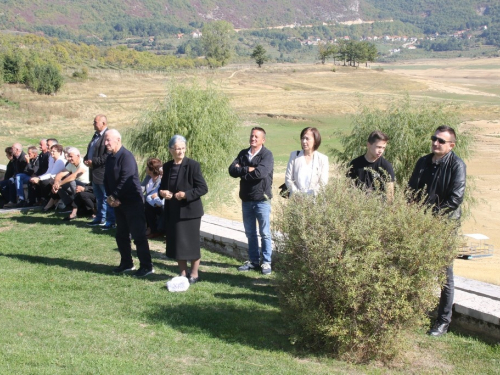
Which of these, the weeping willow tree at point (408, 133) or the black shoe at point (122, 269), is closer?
the black shoe at point (122, 269)

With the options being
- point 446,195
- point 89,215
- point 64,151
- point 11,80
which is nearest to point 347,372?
point 446,195

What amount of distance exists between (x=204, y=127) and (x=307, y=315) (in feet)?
39.0

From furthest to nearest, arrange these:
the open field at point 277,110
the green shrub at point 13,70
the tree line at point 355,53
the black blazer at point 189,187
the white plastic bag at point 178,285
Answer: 1. the tree line at point 355,53
2. the green shrub at point 13,70
3. the open field at point 277,110
4. the black blazer at point 189,187
5. the white plastic bag at point 178,285

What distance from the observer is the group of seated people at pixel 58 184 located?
374 inches

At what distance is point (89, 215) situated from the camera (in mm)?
11188

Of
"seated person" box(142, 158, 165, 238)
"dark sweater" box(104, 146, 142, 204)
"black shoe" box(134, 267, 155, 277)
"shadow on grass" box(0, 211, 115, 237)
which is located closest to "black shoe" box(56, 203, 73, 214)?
"shadow on grass" box(0, 211, 115, 237)

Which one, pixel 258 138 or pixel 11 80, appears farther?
pixel 11 80

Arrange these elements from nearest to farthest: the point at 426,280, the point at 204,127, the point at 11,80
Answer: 1. the point at 426,280
2. the point at 204,127
3. the point at 11,80

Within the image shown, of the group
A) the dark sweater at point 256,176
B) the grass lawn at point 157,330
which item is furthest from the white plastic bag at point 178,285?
the dark sweater at point 256,176

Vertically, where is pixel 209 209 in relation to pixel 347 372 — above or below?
below

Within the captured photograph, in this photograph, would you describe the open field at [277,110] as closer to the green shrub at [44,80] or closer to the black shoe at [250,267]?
the green shrub at [44,80]

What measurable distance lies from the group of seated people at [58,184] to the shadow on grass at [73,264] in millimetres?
1652

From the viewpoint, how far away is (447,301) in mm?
5363

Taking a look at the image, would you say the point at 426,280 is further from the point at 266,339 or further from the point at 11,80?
the point at 11,80
